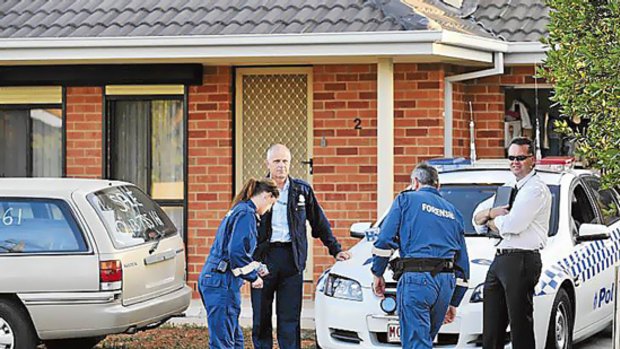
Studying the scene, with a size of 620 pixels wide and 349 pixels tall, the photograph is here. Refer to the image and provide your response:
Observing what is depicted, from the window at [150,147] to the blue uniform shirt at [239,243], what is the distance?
5246 mm

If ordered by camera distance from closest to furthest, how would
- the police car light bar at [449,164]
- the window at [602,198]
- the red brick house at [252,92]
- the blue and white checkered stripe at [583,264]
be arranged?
the blue and white checkered stripe at [583,264] → the police car light bar at [449,164] → the window at [602,198] → the red brick house at [252,92]

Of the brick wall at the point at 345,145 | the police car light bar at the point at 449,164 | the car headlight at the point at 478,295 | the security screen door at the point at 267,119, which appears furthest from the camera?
the security screen door at the point at 267,119

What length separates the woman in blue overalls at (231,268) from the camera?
9773 mm

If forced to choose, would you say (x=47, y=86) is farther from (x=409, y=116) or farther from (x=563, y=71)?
(x=563, y=71)

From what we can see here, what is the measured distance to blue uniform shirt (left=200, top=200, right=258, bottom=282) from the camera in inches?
384

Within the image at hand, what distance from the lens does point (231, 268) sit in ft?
32.1

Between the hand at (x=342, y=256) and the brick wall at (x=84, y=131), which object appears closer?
the hand at (x=342, y=256)

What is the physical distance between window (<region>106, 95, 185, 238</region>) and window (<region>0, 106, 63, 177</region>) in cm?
65

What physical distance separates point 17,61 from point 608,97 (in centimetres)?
808

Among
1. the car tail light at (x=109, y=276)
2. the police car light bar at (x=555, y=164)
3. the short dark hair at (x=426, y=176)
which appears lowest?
the car tail light at (x=109, y=276)

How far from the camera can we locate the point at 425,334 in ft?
30.9

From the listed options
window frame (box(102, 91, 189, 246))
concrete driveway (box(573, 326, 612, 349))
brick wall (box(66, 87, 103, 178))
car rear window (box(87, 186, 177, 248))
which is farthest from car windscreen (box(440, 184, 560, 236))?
brick wall (box(66, 87, 103, 178))

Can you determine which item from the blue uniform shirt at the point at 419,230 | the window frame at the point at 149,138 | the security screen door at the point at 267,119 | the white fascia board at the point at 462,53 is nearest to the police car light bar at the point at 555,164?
the white fascia board at the point at 462,53

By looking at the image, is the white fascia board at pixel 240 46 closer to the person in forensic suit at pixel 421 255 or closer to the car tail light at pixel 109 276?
the car tail light at pixel 109 276
